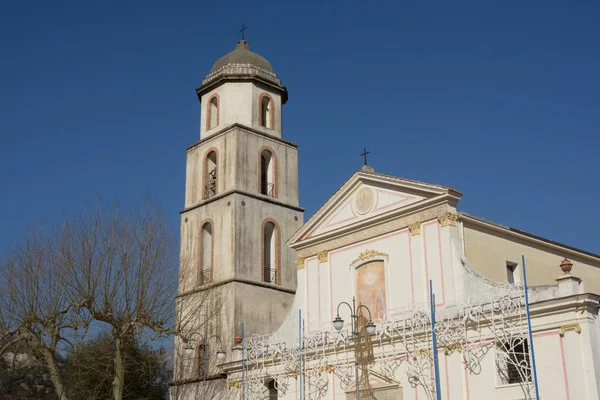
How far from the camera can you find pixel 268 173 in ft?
115

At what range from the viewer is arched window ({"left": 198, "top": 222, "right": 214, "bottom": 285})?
32.8 metres

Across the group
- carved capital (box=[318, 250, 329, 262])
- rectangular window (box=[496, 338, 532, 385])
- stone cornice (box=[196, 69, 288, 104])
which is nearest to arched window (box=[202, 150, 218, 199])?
stone cornice (box=[196, 69, 288, 104])

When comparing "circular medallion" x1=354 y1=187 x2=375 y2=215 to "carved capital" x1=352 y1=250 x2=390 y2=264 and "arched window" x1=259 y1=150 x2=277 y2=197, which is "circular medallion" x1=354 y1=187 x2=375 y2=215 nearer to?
"carved capital" x1=352 y1=250 x2=390 y2=264

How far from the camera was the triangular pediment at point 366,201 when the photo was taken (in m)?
25.1

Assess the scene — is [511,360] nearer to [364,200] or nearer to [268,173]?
[364,200]

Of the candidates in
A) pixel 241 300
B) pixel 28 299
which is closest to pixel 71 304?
pixel 28 299

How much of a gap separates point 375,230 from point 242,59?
12.9 meters

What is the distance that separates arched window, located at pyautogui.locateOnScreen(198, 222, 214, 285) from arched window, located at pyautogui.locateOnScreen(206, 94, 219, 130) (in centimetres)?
490

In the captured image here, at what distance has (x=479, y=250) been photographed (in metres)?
25.0

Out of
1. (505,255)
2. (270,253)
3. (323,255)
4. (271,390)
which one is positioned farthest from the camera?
(270,253)

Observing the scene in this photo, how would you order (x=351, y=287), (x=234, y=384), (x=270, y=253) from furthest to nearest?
(x=270, y=253), (x=234, y=384), (x=351, y=287)

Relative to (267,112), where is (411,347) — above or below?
below

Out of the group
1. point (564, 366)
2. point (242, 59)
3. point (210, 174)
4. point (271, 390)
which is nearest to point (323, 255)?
point (271, 390)

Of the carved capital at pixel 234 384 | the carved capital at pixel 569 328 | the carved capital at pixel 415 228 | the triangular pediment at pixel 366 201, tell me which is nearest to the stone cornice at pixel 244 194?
the triangular pediment at pixel 366 201
